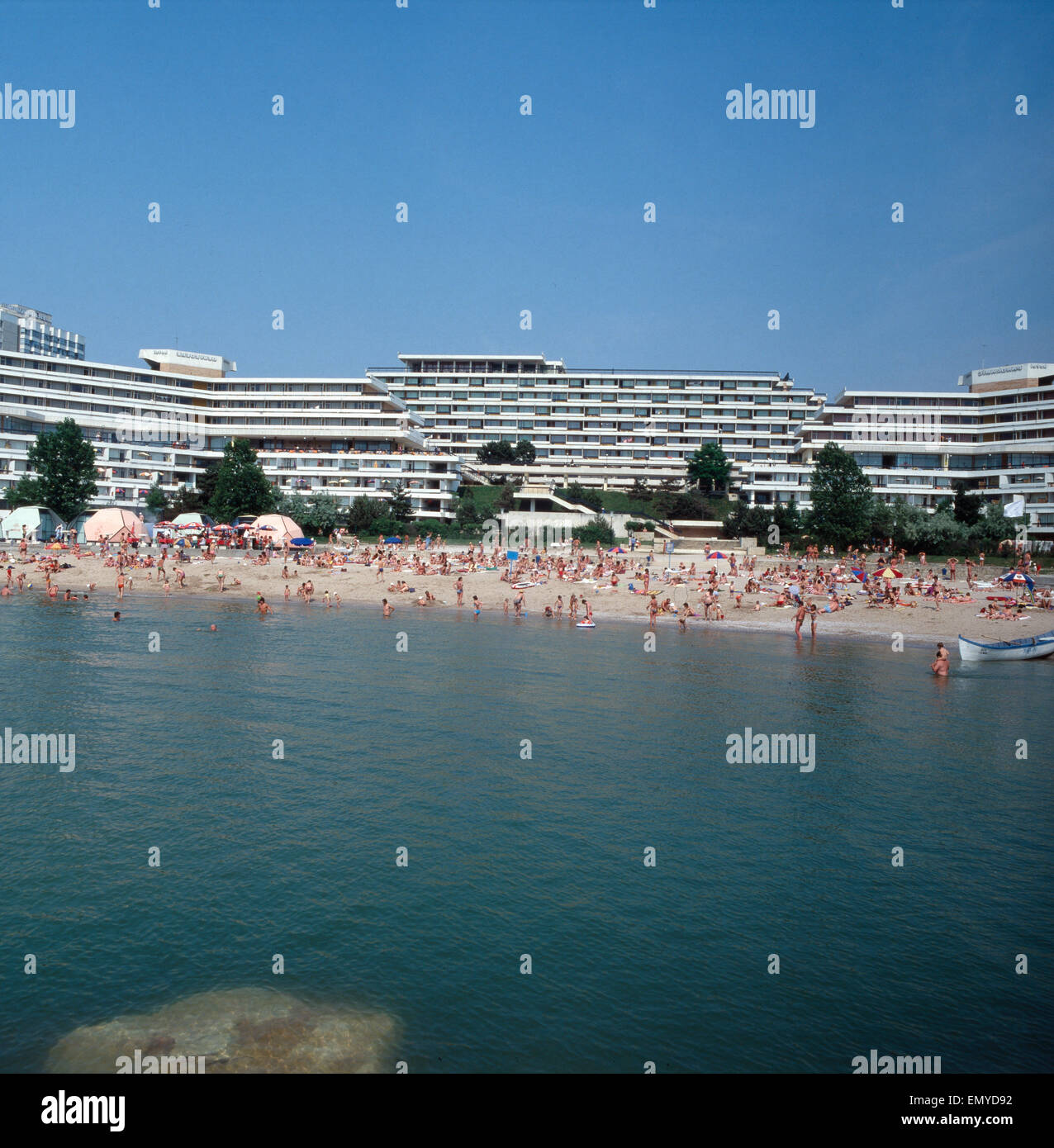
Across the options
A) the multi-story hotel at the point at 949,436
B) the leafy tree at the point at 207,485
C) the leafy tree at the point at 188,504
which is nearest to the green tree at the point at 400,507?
the leafy tree at the point at 207,485

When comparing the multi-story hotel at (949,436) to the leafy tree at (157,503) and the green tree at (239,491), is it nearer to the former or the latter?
the green tree at (239,491)

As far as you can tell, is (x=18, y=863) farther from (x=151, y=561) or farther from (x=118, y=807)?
(x=151, y=561)

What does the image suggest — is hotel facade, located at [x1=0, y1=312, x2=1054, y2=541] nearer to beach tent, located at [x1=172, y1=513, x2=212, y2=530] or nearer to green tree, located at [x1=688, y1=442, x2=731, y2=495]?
green tree, located at [x1=688, y1=442, x2=731, y2=495]

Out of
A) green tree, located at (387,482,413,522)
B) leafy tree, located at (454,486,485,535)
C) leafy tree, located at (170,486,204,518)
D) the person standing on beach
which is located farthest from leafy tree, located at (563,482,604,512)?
the person standing on beach

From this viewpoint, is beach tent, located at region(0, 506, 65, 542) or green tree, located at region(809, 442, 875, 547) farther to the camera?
green tree, located at region(809, 442, 875, 547)

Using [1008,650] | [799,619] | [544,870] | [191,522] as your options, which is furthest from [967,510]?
[544,870]
